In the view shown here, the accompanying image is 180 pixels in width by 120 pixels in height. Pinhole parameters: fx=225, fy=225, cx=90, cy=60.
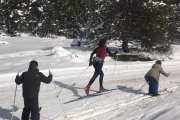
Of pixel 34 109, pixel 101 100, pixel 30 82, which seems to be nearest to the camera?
pixel 30 82

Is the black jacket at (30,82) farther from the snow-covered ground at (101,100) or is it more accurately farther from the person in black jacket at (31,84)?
the snow-covered ground at (101,100)

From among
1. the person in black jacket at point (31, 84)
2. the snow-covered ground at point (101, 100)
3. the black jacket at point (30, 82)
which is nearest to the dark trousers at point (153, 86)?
the snow-covered ground at point (101, 100)

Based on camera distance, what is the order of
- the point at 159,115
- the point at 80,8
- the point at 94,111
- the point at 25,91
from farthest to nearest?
the point at 80,8
the point at 94,111
the point at 159,115
the point at 25,91

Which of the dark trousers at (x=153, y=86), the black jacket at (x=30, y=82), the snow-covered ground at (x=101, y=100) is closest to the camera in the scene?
the black jacket at (x=30, y=82)

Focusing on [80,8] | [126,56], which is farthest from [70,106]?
[80,8]

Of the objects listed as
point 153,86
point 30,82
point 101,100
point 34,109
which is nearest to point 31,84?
point 30,82

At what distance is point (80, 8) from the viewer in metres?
43.7

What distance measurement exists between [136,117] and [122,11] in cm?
1243

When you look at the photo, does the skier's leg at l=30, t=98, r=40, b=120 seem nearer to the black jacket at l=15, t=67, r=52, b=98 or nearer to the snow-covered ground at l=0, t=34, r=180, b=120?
the black jacket at l=15, t=67, r=52, b=98

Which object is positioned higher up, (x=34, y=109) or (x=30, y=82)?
(x=30, y=82)

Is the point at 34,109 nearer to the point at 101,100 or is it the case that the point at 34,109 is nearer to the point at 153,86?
the point at 101,100

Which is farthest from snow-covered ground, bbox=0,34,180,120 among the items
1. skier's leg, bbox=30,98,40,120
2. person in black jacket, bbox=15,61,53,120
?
person in black jacket, bbox=15,61,53,120

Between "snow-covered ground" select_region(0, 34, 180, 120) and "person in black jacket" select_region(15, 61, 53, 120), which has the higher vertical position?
"person in black jacket" select_region(15, 61, 53, 120)

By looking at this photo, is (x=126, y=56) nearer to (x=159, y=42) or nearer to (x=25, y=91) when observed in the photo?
(x=159, y=42)
